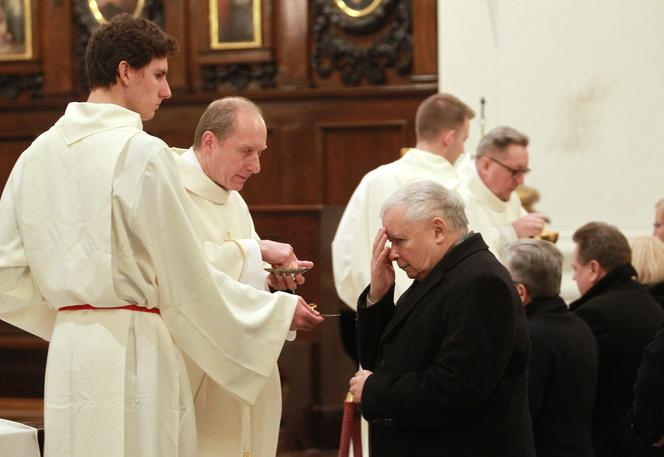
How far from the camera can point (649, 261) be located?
612 centimetres

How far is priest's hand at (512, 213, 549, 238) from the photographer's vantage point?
6559 millimetres

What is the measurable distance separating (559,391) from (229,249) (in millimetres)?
1424

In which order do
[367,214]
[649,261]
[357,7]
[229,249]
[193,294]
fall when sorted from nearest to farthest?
[193,294]
[229,249]
[649,261]
[367,214]
[357,7]

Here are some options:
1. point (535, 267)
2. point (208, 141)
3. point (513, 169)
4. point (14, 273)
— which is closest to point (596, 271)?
point (535, 267)

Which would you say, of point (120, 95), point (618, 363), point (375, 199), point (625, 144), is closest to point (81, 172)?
point (120, 95)

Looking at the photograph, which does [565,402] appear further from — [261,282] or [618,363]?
[261,282]

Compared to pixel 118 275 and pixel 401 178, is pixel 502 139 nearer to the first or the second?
pixel 401 178

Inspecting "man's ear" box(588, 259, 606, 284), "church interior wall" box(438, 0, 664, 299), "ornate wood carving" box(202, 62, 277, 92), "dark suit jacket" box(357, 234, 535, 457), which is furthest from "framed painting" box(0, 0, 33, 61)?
"dark suit jacket" box(357, 234, 535, 457)

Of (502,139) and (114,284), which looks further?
(502,139)

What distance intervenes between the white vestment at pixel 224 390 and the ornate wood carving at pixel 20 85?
682cm

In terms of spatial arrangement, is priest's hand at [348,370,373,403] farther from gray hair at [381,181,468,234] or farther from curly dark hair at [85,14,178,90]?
curly dark hair at [85,14,178,90]

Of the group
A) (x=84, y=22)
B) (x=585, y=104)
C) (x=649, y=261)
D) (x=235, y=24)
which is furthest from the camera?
(x=84, y=22)

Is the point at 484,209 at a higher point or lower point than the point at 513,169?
lower

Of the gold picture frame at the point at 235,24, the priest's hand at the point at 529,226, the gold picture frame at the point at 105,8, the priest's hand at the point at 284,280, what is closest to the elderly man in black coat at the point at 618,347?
the priest's hand at the point at 529,226
